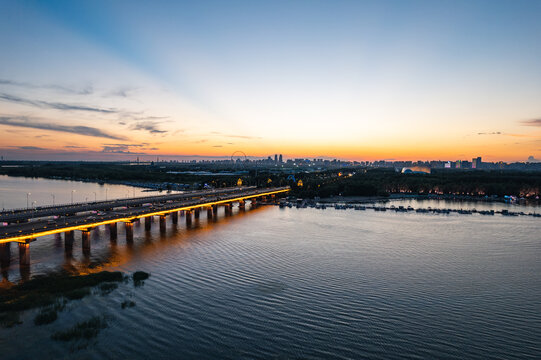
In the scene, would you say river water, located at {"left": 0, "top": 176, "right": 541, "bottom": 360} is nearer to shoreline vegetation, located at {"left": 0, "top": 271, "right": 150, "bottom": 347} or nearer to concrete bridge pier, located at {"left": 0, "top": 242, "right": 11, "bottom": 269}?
shoreline vegetation, located at {"left": 0, "top": 271, "right": 150, "bottom": 347}

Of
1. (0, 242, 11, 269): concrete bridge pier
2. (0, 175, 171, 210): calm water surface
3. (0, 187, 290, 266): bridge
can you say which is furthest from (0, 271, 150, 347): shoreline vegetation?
(0, 175, 171, 210): calm water surface

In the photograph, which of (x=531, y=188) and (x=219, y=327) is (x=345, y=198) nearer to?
(x=531, y=188)

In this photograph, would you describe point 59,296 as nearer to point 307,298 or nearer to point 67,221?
point 67,221

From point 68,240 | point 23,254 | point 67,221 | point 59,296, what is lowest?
point 59,296

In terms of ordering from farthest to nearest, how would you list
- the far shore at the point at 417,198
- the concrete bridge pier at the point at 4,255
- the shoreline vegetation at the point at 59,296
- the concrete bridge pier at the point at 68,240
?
1. the far shore at the point at 417,198
2. the concrete bridge pier at the point at 68,240
3. the concrete bridge pier at the point at 4,255
4. the shoreline vegetation at the point at 59,296

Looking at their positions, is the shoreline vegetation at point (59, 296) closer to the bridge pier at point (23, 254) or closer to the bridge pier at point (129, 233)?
the bridge pier at point (23, 254)

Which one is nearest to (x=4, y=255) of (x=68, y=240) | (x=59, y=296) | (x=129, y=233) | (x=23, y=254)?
(x=23, y=254)

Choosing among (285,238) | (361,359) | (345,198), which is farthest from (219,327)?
(345,198)

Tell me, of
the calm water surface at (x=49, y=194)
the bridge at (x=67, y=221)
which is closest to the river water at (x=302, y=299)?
the bridge at (x=67, y=221)
